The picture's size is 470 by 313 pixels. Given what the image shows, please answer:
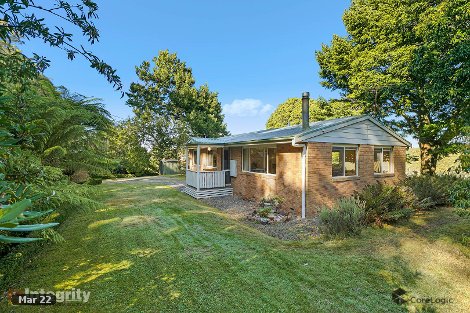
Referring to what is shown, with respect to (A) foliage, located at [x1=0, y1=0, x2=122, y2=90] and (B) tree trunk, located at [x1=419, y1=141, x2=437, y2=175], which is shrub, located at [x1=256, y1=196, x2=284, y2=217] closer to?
(A) foliage, located at [x1=0, y1=0, x2=122, y2=90]

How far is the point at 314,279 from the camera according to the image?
4.45 meters

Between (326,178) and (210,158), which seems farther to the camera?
(210,158)

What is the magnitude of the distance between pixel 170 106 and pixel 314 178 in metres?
23.6

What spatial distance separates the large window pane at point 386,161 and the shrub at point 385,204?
356 centimetres

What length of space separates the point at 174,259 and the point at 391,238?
19.2ft

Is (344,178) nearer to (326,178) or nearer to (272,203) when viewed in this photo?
(326,178)

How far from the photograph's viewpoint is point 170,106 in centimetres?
2906

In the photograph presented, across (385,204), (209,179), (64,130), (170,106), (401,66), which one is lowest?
(385,204)

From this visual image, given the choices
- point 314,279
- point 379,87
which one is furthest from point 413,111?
point 314,279

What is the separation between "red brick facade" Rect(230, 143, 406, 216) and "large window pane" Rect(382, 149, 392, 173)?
215mm

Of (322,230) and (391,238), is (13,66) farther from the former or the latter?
(391,238)

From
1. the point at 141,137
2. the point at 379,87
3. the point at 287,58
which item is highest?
the point at 287,58

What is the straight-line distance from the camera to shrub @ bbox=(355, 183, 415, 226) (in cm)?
764

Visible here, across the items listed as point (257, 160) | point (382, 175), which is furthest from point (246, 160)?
point (382, 175)
